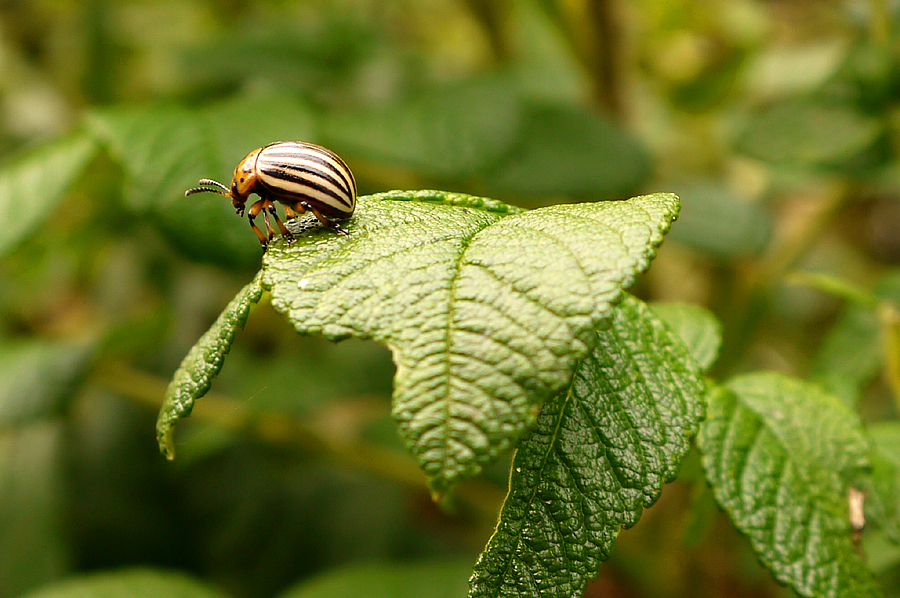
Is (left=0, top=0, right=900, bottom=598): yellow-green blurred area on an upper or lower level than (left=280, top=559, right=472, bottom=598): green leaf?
upper

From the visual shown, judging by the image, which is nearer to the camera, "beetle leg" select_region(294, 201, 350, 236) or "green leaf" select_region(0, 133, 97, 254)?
"beetle leg" select_region(294, 201, 350, 236)

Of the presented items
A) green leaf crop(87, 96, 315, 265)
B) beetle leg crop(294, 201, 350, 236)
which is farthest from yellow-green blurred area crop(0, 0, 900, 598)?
beetle leg crop(294, 201, 350, 236)

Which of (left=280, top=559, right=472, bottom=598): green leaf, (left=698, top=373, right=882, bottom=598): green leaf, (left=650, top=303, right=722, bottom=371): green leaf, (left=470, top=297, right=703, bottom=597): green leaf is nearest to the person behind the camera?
(left=470, top=297, right=703, bottom=597): green leaf

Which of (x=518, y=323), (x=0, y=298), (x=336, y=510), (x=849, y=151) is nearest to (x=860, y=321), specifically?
(x=849, y=151)

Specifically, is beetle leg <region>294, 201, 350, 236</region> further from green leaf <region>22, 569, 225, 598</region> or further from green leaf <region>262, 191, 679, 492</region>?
green leaf <region>22, 569, 225, 598</region>

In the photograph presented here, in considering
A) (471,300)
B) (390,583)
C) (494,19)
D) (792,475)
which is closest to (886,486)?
(792,475)

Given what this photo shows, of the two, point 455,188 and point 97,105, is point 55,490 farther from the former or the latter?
point 455,188
